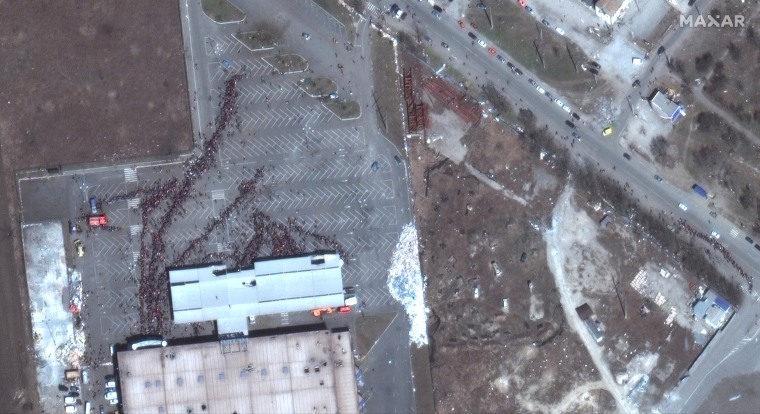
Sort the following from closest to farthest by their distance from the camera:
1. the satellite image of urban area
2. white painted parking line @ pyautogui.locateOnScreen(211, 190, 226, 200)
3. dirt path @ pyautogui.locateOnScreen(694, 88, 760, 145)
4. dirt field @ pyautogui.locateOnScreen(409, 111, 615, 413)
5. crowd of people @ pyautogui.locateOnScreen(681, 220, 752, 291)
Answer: the satellite image of urban area
white painted parking line @ pyautogui.locateOnScreen(211, 190, 226, 200)
dirt field @ pyautogui.locateOnScreen(409, 111, 615, 413)
crowd of people @ pyautogui.locateOnScreen(681, 220, 752, 291)
dirt path @ pyautogui.locateOnScreen(694, 88, 760, 145)

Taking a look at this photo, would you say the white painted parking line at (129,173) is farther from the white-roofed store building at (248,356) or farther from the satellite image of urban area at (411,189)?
the white-roofed store building at (248,356)

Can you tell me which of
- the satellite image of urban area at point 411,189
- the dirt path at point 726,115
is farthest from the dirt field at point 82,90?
the dirt path at point 726,115

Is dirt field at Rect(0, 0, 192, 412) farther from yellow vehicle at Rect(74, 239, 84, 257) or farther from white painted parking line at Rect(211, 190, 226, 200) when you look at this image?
yellow vehicle at Rect(74, 239, 84, 257)

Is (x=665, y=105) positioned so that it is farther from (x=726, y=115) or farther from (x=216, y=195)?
(x=216, y=195)

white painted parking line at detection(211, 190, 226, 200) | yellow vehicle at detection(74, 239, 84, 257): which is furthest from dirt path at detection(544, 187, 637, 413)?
yellow vehicle at detection(74, 239, 84, 257)

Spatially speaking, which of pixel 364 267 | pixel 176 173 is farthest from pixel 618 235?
pixel 176 173

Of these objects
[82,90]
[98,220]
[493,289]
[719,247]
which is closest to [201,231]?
Result: [98,220]
